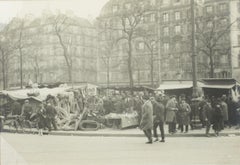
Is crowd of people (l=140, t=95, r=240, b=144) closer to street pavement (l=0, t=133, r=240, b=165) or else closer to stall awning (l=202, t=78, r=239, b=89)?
street pavement (l=0, t=133, r=240, b=165)

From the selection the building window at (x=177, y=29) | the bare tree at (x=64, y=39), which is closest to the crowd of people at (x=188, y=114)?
the bare tree at (x=64, y=39)

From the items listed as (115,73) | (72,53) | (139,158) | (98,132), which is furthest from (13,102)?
(115,73)

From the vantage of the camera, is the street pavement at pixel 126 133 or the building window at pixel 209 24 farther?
the building window at pixel 209 24

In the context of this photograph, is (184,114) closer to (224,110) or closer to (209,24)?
(224,110)

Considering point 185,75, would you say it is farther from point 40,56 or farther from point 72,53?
point 40,56

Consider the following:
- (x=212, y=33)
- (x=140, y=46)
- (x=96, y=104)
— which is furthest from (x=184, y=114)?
(x=140, y=46)

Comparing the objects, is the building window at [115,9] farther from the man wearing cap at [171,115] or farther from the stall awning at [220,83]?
the man wearing cap at [171,115]
